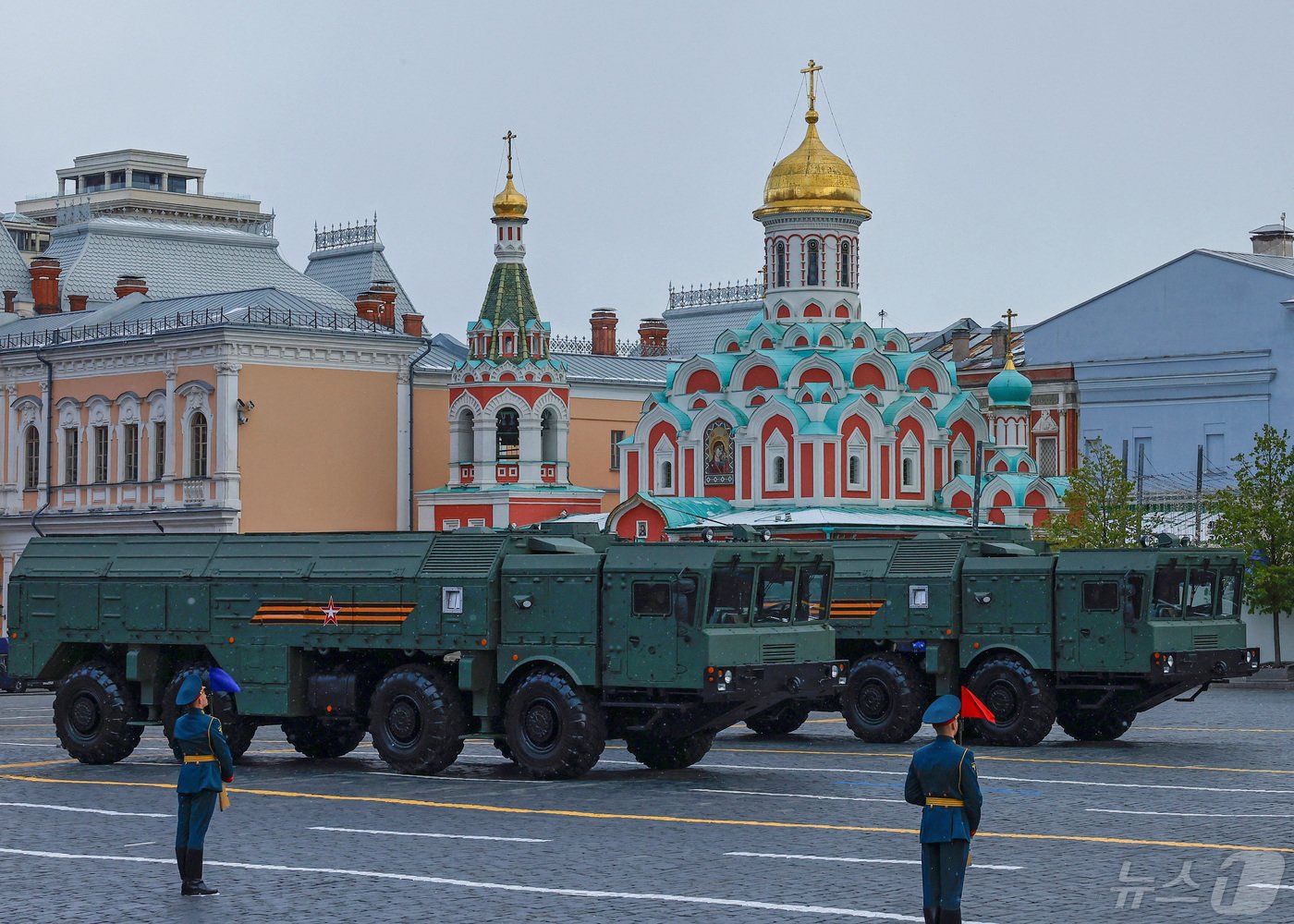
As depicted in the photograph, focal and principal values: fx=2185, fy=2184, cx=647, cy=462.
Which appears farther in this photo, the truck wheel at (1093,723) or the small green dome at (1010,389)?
the small green dome at (1010,389)

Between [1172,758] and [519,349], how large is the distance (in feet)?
130

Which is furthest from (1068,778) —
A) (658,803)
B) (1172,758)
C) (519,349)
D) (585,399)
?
(585,399)

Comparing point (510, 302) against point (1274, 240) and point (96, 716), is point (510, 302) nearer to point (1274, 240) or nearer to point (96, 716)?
point (1274, 240)

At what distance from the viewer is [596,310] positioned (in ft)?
253

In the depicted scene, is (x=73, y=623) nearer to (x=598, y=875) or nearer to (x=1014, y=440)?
(x=598, y=875)

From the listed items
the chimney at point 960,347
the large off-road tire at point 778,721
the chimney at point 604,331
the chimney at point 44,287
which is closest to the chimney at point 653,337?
the chimney at point 604,331

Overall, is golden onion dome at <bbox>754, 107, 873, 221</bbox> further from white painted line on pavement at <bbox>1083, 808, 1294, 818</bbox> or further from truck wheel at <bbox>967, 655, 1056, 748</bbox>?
white painted line on pavement at <bbox>1083, 808, 1294, 818</bbox>

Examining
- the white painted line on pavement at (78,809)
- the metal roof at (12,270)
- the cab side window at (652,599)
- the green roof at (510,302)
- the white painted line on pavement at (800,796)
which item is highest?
the metal roof at (12,270)

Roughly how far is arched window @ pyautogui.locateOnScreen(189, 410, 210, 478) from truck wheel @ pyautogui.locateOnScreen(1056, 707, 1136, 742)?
36514mm

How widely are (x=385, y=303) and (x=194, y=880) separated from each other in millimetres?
53406

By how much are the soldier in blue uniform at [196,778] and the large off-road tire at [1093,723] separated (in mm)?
15219

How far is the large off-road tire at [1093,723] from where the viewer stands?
93.9 feet

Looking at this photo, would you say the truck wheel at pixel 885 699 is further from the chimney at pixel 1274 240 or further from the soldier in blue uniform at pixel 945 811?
the chimney at pixel 1274 240

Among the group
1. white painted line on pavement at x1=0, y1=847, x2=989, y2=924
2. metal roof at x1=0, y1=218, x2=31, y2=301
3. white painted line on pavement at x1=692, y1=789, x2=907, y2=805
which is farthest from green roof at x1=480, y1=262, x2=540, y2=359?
white painted line on pavement at x1=0, y1=847, x2=989, y2=924
